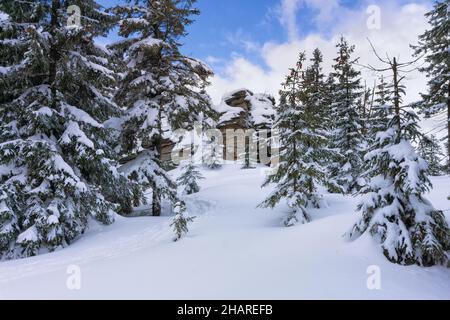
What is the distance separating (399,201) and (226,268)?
409 cm

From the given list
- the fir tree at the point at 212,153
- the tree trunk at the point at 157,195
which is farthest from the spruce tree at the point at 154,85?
the fir tree at the point at 212,153

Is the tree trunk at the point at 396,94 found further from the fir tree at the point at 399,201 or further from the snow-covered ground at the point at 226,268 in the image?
the snow-covered ground at the point at 226,268

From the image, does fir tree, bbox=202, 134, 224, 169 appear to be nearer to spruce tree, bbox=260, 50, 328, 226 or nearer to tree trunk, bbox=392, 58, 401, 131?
spruce tree, bbox=260, 50, 328, 226

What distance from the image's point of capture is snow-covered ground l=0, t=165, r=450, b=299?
16.7ft

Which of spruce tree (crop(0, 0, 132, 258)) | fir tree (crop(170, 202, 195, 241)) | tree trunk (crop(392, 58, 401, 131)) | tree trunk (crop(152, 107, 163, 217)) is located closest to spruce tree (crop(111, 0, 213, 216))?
tree trunk (crop(152, 107, 163, 217))

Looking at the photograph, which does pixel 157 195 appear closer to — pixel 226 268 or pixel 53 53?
pixel 53 53

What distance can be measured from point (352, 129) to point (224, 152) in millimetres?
23924

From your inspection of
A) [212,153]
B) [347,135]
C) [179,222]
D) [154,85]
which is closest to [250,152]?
[212,153]

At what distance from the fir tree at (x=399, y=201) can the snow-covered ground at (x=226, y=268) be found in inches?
13.5

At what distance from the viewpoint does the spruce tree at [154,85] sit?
1273 centimetres

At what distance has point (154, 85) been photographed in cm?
1313

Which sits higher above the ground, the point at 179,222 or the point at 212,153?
the point at 212,153
